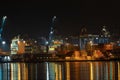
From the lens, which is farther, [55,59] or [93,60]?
[55,59]

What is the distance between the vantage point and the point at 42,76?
1614 inches

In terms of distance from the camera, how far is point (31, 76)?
41.0m

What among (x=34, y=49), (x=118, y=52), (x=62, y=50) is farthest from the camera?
(x=34, y=49)

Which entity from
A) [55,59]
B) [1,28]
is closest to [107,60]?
[55,59]

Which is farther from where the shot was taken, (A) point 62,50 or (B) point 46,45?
(B) point 46,45

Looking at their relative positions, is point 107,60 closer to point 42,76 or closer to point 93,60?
point 93,60

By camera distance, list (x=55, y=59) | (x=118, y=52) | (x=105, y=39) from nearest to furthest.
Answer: (x=55, y=59), (x=118, y=52), (x=105, y=39)

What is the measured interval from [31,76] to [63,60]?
80.5 ft

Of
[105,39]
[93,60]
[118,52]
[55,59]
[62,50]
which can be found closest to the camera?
[93,60]

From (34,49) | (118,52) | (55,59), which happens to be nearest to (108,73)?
(55,59)

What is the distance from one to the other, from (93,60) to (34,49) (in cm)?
2306

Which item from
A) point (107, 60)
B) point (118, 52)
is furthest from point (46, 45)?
point (107, 60)

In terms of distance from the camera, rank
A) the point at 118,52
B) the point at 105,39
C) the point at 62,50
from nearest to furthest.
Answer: the point at 118,52
the point at 62,50
the point at 105,39

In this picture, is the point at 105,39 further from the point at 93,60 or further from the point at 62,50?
the point at 93,60
